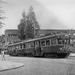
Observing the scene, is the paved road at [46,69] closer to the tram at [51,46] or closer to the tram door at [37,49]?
the tram at [51,46]

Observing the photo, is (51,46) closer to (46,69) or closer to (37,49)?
(37,49)

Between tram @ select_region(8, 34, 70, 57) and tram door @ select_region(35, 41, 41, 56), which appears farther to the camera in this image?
tram door @ select_region(35, 41, 41, 56)

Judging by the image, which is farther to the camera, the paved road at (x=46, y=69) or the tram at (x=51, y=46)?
the tram at (x=51, y=46)

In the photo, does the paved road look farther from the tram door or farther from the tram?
the tram door

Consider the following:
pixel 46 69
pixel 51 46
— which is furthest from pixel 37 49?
pixel 46 69

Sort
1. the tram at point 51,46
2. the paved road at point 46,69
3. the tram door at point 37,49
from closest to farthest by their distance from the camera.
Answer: the paved road at point 46,69
the tram at point 51,46
the tram door at point 37,49

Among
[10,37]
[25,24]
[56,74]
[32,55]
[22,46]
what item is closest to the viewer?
[56,74]

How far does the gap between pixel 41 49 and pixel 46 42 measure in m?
1.46

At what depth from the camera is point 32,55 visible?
108 ft

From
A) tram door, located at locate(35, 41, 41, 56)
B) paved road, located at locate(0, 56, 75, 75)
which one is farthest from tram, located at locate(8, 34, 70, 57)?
paved road, located at locate(0, 56, 75, 75)

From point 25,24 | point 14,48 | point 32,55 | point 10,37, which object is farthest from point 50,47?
point 10,37

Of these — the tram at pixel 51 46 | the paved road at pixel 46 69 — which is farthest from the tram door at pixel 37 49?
the paved road at pixel 46 69

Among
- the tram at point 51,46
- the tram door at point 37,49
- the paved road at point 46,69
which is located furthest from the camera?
the tram door at point 37,49

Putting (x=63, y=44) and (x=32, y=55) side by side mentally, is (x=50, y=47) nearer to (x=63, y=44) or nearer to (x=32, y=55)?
(x=63, y=44)
